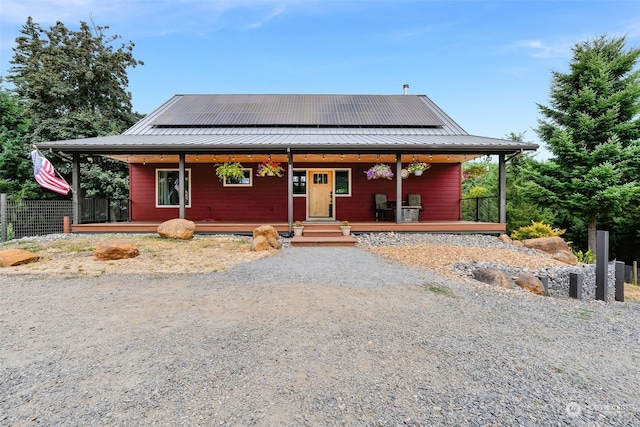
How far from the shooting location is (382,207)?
1115 cm

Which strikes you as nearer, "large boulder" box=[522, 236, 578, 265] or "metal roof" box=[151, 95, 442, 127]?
"large boulder" box=[522, 236, 578, 265]

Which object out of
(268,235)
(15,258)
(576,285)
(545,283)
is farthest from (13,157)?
(576,285)

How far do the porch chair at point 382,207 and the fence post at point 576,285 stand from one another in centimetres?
592

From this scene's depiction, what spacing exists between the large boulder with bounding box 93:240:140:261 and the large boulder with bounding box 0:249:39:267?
1062mm

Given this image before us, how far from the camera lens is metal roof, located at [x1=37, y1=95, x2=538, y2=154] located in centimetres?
892

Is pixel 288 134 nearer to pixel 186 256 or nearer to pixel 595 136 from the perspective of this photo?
pixel 186 256

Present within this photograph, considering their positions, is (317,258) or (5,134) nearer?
(317,258)

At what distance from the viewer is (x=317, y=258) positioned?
658 cm

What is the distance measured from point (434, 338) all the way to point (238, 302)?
2220 millimetres

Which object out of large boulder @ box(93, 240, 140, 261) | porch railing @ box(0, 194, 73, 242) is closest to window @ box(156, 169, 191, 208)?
porch railing @ box(0, 194, 73, 242)

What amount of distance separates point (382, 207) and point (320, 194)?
89.7 inches

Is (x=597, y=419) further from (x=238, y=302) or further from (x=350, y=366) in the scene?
(x=238, y=302)

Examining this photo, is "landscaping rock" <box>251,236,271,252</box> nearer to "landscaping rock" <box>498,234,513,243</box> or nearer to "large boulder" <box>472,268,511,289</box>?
"large boulder" <box>472,268,511,289</box>

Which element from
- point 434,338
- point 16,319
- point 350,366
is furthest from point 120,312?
point 434,338
